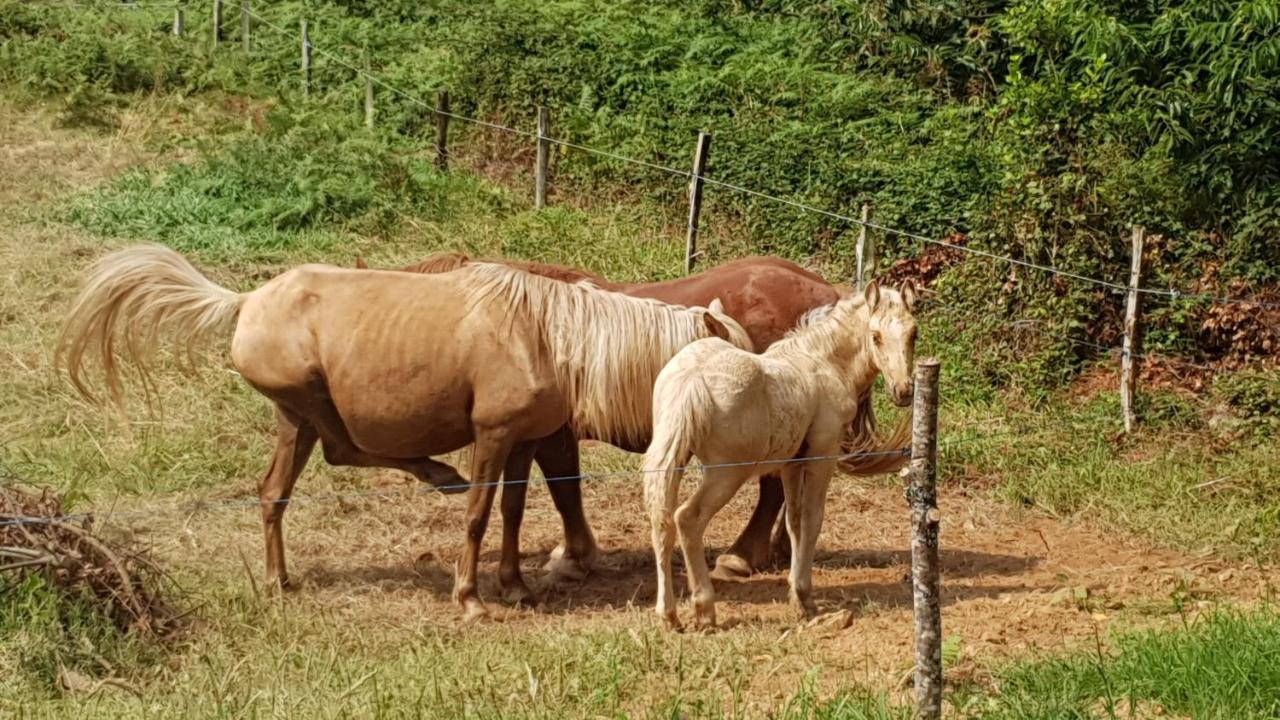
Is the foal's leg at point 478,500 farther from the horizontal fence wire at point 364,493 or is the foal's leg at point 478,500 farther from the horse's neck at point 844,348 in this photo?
the horse's neck at point 844,348

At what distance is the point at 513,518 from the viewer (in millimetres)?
8438

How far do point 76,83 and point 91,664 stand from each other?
14.7 m

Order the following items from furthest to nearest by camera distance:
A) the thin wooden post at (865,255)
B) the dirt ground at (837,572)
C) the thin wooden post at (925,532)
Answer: the thin wooden post at (865,255) → the dirt ground at (837,572) → the thin wooden post at (925,532)

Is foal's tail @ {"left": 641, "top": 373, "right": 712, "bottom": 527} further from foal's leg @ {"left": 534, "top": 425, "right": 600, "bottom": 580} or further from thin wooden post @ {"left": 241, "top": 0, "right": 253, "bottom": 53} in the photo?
thin wooden post @ {"left": 241, "top": 0, "right": 253, "bottom": 53}

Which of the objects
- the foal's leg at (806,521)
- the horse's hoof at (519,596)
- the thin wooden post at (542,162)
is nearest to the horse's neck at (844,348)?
the foal's leg at (806,521)

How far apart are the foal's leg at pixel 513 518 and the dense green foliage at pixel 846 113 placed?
5098 mm

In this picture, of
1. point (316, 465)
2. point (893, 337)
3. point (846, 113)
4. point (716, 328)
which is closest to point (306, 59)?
point (846, 113)

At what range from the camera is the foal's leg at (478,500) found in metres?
8.09

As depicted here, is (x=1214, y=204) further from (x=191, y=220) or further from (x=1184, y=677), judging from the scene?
(x=191, y=220)

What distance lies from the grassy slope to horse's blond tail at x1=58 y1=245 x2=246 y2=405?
1283mm

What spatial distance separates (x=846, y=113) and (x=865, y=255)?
13.5 feet

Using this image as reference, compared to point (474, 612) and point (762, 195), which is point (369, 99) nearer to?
point (762, 195)

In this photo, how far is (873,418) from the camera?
9109mm

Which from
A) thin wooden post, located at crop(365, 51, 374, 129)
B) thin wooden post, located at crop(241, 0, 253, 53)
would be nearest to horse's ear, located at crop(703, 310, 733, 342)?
thin wooden post, located at crop(365, 51, 374, 129)
